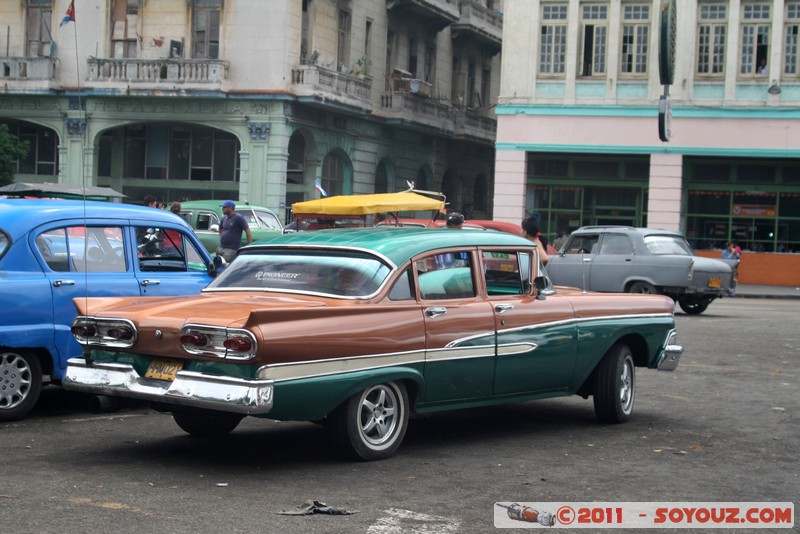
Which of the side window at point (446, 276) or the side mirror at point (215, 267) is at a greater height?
the side window at point (446, 276)

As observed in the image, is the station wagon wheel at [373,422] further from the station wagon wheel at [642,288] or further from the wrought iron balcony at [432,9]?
the wrought iron balcony at [432,9]

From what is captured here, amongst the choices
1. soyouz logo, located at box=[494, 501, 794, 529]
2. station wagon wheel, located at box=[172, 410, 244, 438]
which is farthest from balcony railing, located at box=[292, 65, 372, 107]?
soyouz logo, located at box=[494, 501, 794, 529]

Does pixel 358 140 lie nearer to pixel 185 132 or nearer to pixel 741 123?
pixel 185 132

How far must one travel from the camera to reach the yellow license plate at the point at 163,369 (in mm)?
7211

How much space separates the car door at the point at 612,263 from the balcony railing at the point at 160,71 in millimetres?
16829

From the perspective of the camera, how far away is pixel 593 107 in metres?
36.3

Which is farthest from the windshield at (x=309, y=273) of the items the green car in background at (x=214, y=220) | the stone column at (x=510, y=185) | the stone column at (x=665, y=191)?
the stone column at (x=510, y=185)

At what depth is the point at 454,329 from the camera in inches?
323

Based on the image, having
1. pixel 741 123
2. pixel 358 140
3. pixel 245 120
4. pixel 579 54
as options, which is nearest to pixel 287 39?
pixel 245 120

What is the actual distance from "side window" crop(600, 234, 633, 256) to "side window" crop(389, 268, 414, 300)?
15.0 metres

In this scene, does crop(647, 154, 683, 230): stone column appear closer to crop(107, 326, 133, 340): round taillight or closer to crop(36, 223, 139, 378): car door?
crop(36, 223, 139, 378): car door

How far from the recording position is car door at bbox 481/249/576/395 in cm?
862

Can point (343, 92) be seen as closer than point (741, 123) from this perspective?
No

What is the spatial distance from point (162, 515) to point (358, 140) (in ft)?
116
